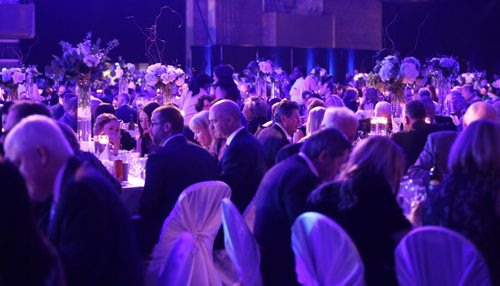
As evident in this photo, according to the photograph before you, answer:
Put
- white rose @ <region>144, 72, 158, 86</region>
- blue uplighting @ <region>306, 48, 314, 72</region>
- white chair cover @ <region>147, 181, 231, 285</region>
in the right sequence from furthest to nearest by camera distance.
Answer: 1. blue uplighting @ <region>306, 48, 314, 72</region>
2. white rose @ <region>144, 72, 158, 86</region>
3. white chair cover @ <region>147, 181, 231, 285</region>

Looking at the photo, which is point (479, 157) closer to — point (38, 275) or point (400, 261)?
point (400, 261)

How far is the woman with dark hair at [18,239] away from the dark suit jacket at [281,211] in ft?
5.47

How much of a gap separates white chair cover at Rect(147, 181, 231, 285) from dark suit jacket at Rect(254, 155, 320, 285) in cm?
56

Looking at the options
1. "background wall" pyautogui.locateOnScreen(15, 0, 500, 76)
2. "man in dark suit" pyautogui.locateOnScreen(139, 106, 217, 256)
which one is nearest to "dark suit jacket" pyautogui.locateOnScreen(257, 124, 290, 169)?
"man in dark suit" pyautogui.locateOnScreen(139, 106, 217, 256)

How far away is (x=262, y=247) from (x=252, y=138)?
1.45 meters

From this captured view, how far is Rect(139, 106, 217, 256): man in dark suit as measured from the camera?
4.75m

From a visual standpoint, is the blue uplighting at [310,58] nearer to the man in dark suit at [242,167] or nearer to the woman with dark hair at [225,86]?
the woman with dark hair at [225,86]

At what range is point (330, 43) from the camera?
768 inches

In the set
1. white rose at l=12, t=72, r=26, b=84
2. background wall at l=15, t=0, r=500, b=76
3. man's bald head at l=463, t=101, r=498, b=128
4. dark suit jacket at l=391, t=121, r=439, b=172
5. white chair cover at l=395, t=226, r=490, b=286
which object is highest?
background wall at l=15, t=0, r=500, b=76

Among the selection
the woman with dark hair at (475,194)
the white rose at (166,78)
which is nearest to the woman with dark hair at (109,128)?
the white rose at (166,78)

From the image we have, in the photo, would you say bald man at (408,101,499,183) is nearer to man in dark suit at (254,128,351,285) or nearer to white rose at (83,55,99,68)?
man in dark suit at (254,128,351,285)

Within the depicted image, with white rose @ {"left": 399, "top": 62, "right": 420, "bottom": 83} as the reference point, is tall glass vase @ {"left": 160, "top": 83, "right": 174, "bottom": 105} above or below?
below

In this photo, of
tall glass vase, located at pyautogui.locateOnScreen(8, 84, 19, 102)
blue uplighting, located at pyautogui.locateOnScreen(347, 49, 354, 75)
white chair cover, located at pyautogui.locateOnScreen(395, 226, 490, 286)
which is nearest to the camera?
white chair cover, located at pyautogui.locateOnScreen(395, 226, 490, 286)

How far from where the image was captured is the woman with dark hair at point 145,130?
7.00 metres
